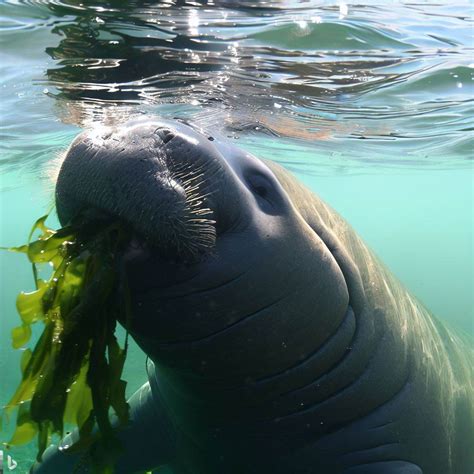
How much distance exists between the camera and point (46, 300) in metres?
3.10

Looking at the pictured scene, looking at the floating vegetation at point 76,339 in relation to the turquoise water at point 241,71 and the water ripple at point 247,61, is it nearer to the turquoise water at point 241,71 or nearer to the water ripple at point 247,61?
the turquoise water at point 241,71

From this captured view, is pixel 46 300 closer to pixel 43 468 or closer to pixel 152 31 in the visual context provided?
pixel 43 468

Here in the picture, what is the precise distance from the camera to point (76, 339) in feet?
9.99

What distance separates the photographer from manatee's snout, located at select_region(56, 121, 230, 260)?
2.69 metres

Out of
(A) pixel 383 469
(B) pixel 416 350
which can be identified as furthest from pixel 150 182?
(B) pixel 416 350

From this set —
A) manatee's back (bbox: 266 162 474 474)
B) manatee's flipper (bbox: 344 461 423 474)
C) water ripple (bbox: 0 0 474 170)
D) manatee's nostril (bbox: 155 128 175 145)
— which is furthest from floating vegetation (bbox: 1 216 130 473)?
water ripple (bbox: 0 0 474 170)

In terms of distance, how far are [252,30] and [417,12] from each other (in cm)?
211

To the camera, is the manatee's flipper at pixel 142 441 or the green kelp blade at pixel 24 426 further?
the manatee's flipper at pixel 142 441

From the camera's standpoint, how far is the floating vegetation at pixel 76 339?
2.90m

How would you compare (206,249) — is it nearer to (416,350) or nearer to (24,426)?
(24,426)

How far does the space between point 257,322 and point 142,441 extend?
2512mm

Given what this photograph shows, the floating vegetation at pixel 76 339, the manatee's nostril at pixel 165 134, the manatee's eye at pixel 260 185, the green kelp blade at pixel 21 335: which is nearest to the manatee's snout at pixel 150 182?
the manatee's nostril at pixel 165 134

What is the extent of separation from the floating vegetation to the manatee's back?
1.45 m

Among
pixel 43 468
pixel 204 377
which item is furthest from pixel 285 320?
pixel 43 468
